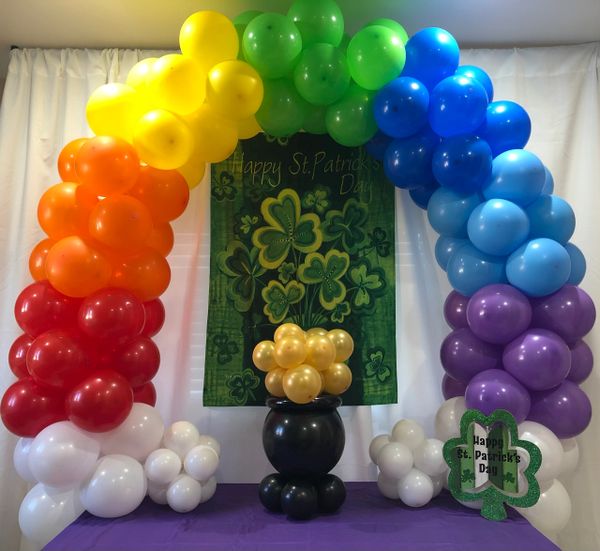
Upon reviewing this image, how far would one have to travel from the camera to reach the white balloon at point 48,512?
6.11 ft

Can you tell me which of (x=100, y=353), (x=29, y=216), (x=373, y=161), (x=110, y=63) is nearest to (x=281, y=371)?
(x=100, y=353)

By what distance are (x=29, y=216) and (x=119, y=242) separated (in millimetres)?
890

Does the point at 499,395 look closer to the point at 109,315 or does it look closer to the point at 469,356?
the point at 469,356

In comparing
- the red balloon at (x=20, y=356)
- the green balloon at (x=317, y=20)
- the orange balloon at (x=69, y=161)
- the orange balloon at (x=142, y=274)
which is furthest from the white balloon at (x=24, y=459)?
the green balloon at (x=317, y=20)

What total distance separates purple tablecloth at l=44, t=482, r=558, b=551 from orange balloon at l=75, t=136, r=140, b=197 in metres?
1.16

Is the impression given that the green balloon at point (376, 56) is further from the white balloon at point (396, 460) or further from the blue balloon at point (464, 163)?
the white balloon at point (396, 460)

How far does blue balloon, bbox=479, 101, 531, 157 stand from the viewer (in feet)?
6.83

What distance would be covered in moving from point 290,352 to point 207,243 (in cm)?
89

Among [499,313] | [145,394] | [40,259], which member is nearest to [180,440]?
[145,394]

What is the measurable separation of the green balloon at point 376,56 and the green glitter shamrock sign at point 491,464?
1.27 metres

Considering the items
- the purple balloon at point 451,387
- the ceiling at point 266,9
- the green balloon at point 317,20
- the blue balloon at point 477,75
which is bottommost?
the purple balloon at point 451,387

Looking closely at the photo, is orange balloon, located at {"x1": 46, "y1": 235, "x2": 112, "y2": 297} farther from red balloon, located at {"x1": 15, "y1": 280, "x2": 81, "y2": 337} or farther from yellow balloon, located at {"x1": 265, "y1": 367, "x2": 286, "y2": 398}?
yellow balloon, located at {"x1": 265, "y1": 367, "x2": 286, "y2": 398}

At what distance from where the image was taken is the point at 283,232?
99.4 inches

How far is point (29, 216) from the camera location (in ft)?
8.37
